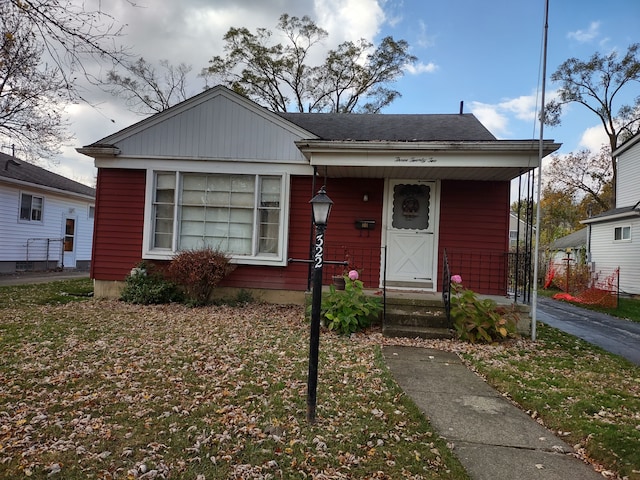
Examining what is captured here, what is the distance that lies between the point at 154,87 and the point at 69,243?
9076mm

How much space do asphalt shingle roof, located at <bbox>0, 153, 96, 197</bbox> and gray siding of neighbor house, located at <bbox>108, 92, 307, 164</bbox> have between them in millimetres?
8369

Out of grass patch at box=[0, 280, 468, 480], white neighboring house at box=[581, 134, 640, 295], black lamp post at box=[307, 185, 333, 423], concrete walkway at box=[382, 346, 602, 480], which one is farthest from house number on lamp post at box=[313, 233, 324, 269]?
white neighboring house at box=[581, 134, 640, 295]

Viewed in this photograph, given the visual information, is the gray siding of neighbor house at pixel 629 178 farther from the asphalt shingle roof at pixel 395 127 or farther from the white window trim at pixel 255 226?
the white window trim at pixel 255 226

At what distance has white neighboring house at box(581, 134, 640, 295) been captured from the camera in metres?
14.1

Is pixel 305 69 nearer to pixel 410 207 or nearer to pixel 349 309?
pixel 410 207

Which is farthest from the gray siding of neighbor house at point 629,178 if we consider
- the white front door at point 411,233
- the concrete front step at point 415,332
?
the concrete front step at point 415,332

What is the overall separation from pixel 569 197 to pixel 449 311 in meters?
30.4

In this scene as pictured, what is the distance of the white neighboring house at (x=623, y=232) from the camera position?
46.1 feet

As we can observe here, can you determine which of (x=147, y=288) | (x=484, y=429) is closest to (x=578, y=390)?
(x=484, y=429)

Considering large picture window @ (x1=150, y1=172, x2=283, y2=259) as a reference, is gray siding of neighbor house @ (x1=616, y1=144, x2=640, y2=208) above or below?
above

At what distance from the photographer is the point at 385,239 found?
777 cm

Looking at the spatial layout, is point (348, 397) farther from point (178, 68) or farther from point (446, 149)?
point (178, 68)

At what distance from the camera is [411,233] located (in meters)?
7.77

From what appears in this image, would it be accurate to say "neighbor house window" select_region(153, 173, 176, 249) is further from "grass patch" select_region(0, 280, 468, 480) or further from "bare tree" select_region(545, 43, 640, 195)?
"bare tree" select_region(545, 43, 640, 195)
